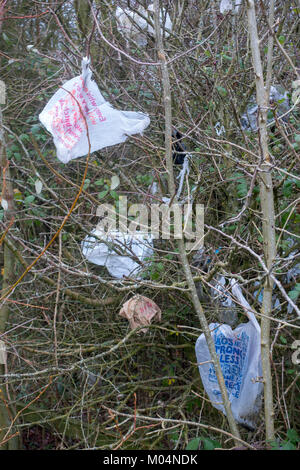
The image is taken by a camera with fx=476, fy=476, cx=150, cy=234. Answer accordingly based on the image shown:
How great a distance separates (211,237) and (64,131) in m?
1.22

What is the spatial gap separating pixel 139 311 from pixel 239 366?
69 centimetres

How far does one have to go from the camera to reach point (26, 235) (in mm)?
3713

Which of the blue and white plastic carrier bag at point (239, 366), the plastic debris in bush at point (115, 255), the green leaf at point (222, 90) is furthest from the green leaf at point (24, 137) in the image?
the blue and white plastic carrier bag at point (239, 366)

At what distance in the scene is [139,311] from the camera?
2.70 metres

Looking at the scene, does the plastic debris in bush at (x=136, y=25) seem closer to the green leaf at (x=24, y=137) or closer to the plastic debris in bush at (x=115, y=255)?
the green leaf at (x=24, y=137)

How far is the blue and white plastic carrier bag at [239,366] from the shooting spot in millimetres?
2160

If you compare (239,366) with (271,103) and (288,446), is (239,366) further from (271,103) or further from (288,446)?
(271,103)

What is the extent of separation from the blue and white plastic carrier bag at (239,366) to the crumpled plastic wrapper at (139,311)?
494 millimetres

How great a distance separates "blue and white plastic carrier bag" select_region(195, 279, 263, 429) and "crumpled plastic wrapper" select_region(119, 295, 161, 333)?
1.62ft

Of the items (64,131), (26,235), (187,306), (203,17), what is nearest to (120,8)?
(203,17)

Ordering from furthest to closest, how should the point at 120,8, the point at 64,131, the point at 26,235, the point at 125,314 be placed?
the point at 26,235 → the point at 120,8 → the point at 125,314 → the point at 64,131

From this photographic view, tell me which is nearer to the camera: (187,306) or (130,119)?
(130,119)

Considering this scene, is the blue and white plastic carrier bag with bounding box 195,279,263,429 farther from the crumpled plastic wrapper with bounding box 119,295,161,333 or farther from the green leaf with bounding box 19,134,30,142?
the green leaf with bounding box 19,134,30,142

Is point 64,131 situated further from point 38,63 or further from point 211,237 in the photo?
point 38,63
